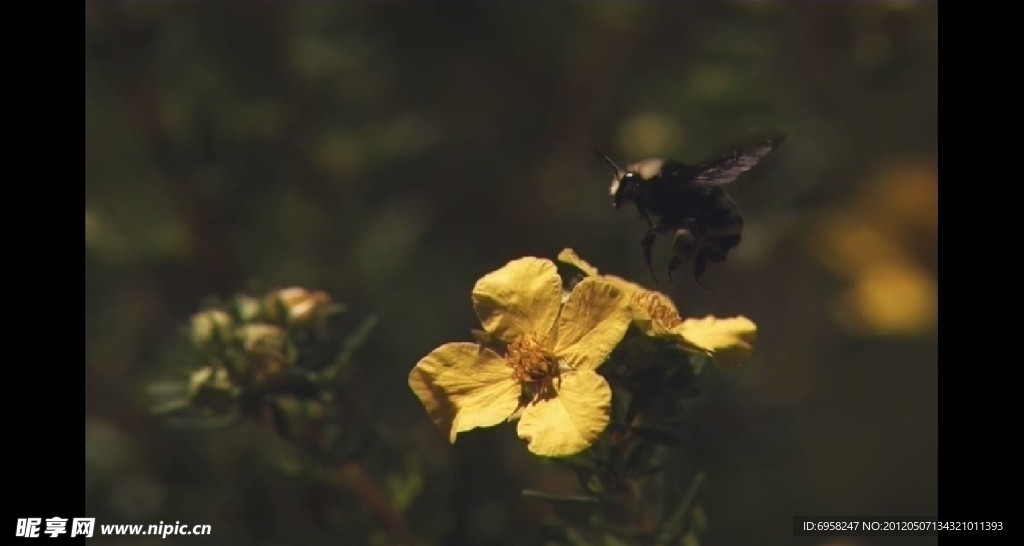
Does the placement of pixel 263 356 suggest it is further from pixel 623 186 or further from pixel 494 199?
pixel 494 199

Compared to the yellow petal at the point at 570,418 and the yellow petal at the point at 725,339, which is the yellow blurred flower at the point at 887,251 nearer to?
the yellow petal at the point at 725,339

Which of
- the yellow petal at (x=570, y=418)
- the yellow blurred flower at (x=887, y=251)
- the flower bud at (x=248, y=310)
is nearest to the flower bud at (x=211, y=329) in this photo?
the flower bud at (x=248, y=310)

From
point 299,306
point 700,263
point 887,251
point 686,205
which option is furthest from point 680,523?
point 887,251

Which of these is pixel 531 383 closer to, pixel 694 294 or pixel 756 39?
pixel 694 294

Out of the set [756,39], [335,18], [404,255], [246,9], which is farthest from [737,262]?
[246,9]

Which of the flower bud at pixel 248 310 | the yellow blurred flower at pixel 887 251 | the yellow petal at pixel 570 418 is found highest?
the yellow blurred flower at pixel 887 251

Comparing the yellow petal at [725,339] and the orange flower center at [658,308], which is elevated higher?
the orange flower center at [658,308]

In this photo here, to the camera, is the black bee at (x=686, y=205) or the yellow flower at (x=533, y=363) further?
the black bee at (x=686, y=205)
